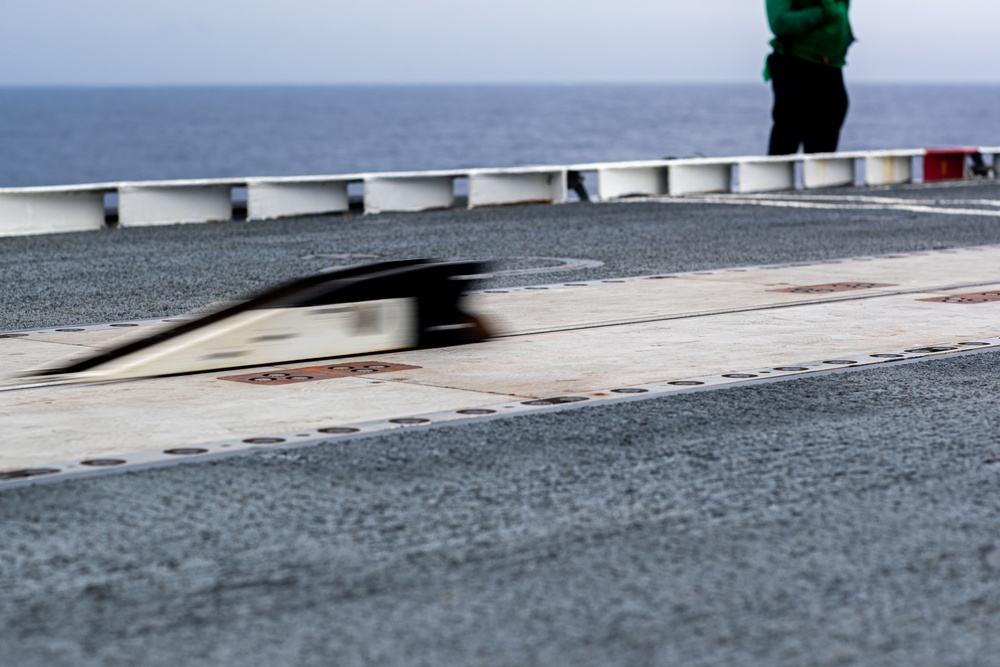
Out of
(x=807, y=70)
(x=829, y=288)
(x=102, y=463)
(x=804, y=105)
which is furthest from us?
(x=804, y=105)

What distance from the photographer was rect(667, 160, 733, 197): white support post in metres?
26.1

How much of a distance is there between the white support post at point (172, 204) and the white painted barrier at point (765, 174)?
9.28 meters

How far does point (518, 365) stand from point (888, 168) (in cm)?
2207

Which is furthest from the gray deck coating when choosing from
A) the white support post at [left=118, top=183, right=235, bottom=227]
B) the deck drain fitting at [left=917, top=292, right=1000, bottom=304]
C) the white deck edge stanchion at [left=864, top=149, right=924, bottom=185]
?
the white deck edge stanchion at [left=864, top=149, right=924, bottom=185]

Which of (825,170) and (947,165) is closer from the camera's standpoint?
(825,170)

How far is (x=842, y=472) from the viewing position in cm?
581

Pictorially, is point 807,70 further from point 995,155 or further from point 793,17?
point 995,155

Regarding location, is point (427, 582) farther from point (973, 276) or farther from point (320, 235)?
point (320, 235)

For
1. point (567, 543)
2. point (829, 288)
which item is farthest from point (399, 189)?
point (567, 543)

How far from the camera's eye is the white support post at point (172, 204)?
66.5 ft

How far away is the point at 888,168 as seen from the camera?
2928cm

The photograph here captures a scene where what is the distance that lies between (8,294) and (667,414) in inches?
280

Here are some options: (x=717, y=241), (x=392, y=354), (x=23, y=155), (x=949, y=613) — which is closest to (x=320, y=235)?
(x=717, y=241)

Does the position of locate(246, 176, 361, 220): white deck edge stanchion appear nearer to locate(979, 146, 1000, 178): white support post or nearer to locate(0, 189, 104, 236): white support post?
locate(0, 189, 104, 236): white support post
